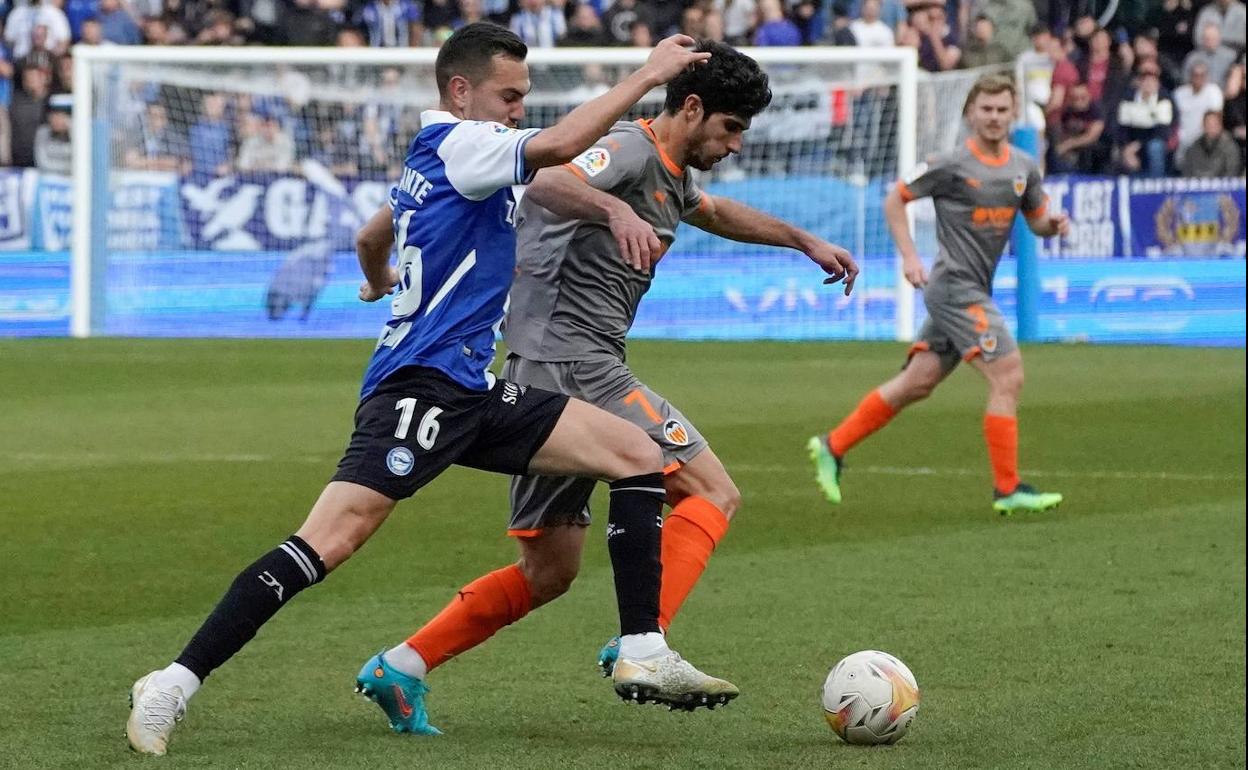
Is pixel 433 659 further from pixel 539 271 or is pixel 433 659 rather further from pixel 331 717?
pixel 539 271

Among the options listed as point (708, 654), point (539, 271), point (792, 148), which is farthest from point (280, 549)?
point (792, 148)

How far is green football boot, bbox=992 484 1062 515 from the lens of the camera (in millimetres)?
8914

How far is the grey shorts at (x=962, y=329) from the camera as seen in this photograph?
29.9 ft

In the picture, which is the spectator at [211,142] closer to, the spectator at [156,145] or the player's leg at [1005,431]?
the spectator at [156,145]

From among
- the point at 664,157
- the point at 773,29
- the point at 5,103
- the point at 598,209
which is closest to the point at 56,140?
the point at 5,103

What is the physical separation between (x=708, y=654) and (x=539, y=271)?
4.25ft

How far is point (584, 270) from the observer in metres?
5.16

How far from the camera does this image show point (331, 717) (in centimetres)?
491

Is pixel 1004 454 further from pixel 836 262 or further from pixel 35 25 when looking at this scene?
pixel 35 25

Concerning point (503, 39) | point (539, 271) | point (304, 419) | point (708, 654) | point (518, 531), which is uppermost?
point (503, 39)

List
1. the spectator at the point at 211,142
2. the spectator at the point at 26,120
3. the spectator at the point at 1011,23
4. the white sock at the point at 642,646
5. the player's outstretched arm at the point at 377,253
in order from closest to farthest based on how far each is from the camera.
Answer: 1. the white sock at the point at 642,646
2. the player's outstretched arm at the point at 377,253
3. the spectator at the point at 211,142
4. the spectator at the point at 26,120
5. the spectator at the point at 1011,23

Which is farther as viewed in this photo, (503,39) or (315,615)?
(315,615)

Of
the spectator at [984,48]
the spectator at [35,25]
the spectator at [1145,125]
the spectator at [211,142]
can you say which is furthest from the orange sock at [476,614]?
the spectator at [35,25]

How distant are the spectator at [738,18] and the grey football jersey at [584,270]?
18.0 metres
